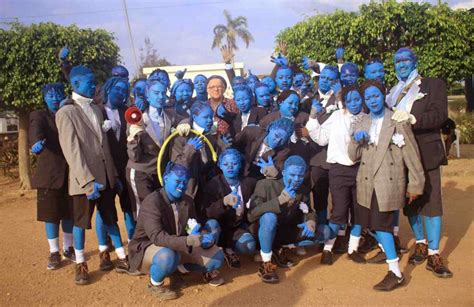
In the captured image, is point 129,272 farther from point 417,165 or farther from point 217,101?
point 417,165

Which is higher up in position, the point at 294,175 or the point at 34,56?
the point at 34,56

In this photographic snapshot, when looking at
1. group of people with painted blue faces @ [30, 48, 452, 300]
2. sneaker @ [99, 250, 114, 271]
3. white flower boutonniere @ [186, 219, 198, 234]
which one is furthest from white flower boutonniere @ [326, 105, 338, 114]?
sneaker @ [99, 250, 114, 271]

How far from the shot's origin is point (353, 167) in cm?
481

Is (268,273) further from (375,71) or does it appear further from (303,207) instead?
(375,71)

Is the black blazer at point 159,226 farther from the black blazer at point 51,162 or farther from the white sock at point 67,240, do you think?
the white sock at point 67,240

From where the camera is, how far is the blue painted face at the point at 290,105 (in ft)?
17.6

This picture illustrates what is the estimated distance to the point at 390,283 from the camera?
426 centimetres

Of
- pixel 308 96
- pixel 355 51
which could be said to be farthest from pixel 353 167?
pixel 355 51

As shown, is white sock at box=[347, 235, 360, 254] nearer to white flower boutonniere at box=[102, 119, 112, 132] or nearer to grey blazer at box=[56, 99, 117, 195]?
grey blazer at box=[56, 99, 117, 195]

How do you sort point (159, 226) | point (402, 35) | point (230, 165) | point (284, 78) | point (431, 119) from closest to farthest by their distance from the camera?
point (159, 226), point (431, 119), point (230, 165), point (284, 78), point (402, 35)

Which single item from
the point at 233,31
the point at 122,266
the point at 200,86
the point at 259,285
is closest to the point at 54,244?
the point at 122,266

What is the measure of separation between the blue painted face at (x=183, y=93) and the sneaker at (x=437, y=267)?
3292 millimetres

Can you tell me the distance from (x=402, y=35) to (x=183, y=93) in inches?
266

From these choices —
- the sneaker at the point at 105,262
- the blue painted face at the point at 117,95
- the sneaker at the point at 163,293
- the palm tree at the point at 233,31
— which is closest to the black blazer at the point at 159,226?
the sneaker at the point at 163,293
